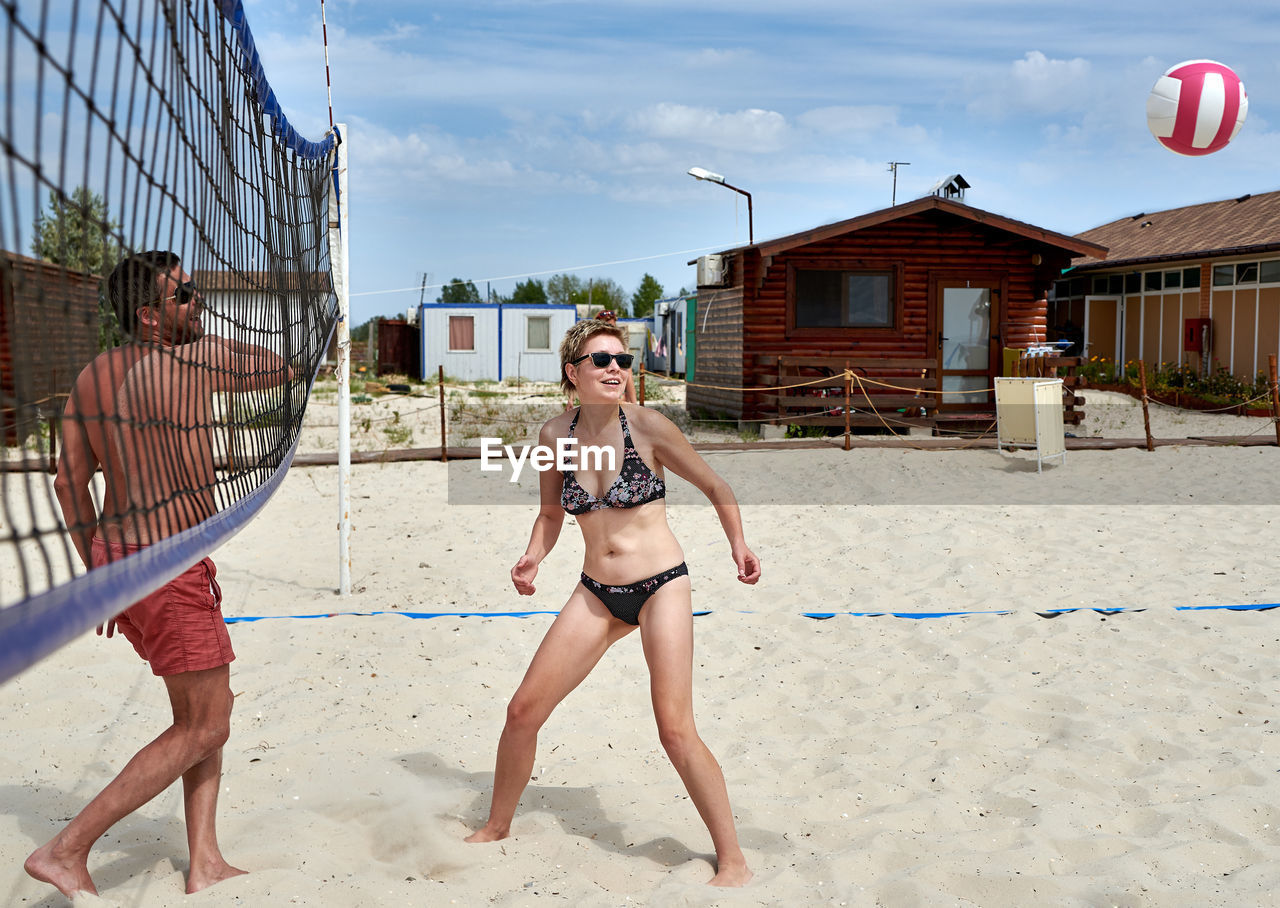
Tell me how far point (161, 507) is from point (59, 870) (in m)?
1.02

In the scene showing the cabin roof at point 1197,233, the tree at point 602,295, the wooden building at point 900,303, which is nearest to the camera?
the wooden building at point 900,303

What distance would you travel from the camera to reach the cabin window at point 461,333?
29266mm

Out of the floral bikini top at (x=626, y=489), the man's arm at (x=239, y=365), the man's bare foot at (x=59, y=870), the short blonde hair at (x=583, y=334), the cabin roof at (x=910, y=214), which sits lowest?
the man's bare foot at (x=59, y=870)

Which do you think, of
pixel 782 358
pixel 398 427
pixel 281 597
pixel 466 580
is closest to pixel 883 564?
pixel 466 580

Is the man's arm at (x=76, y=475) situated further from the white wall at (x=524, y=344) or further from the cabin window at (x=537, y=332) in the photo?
the cabin window at (x=537, y=332)

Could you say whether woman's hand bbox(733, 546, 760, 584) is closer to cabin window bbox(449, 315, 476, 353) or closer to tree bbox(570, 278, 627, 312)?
cabin window bbox(449, 315, 476, 353)

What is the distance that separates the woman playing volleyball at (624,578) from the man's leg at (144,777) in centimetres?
85

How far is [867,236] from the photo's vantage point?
15.2 m

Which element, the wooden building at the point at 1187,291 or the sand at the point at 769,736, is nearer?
the sand at the point at 769,736

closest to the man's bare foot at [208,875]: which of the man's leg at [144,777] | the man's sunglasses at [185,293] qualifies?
the man's leg at [144,777]

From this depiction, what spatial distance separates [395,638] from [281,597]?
152 cm

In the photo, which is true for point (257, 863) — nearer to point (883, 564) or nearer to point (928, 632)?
point (928, 632)

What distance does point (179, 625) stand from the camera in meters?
2.82

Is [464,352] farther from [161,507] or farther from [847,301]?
[161,507]
